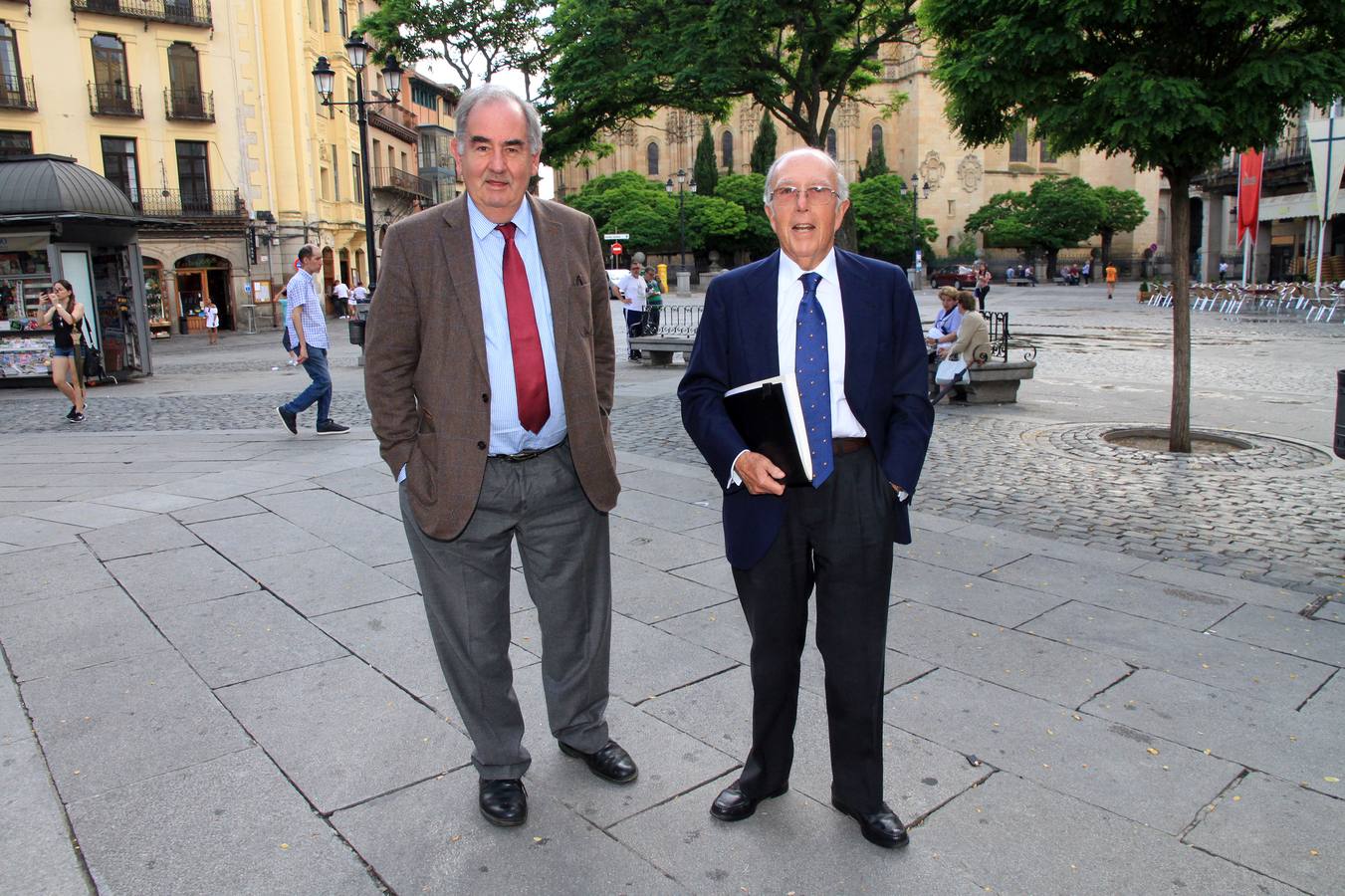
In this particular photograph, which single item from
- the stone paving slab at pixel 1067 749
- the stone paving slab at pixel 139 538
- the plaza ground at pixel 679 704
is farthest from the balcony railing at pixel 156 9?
the stone paving slab at pixel 1067 749

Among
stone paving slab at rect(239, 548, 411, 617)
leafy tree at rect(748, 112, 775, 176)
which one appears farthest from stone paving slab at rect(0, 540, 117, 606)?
leafy tree at rect(748, 112, 775, 176)

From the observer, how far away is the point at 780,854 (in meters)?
2.76

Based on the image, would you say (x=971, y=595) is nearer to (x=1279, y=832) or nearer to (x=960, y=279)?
(x=1279, y=832)

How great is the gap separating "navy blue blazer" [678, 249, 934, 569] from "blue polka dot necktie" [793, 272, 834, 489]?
6 cm

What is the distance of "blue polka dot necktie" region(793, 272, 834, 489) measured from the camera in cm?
266

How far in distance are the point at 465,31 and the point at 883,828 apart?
1018 inches

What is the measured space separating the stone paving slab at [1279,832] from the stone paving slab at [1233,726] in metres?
0.12

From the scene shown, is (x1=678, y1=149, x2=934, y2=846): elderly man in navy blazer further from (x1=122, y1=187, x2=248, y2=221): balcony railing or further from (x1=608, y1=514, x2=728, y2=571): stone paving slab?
(x1=122, y1=187, x2=248, y2=221): balcony railing

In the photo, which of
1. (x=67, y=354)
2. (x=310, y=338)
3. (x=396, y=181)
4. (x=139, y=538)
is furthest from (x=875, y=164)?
(x=139, y=538)

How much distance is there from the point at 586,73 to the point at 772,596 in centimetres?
1250

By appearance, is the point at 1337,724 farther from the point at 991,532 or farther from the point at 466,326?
the point at 466,326

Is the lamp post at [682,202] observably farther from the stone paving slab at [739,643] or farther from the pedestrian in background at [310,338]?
the stone paving slab at [739,643]

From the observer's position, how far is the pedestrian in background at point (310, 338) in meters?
9.94

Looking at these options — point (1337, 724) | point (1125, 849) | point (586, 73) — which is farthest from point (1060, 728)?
point (586, 73)
